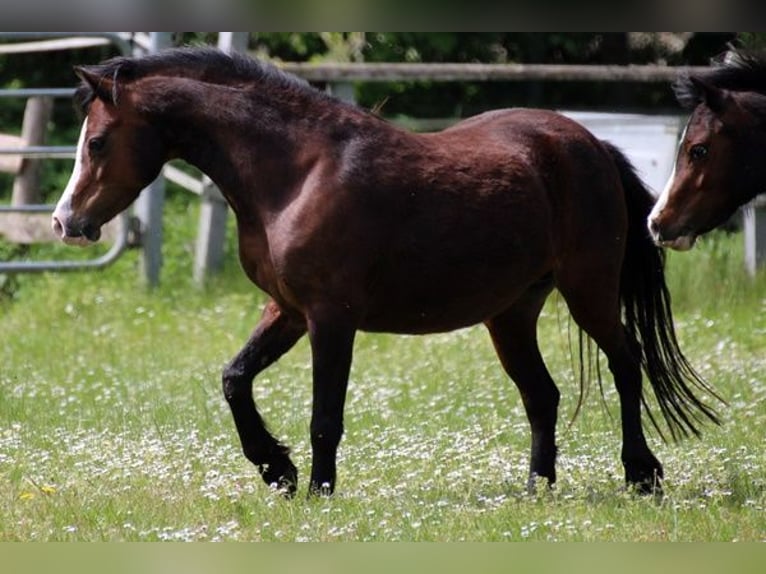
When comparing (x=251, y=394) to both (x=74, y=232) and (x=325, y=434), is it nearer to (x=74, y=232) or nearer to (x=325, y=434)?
(x=325, y=434)

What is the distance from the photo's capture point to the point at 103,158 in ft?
19.3

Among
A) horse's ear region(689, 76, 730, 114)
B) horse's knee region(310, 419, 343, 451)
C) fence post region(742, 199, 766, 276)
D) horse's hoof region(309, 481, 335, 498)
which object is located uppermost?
horse's ear region(689, 76, 730, 114)

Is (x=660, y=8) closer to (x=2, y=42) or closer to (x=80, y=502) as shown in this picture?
(x=80, y=502)

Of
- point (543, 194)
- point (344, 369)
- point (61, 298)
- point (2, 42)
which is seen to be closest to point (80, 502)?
point (344, 369)

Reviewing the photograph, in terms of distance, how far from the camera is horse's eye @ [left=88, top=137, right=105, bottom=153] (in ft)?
19.3

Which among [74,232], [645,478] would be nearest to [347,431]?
[645,478]

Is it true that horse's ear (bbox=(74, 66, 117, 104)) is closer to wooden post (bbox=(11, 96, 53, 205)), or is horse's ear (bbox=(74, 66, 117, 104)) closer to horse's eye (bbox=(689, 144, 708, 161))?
horse's eye (bbox=(689, 144, 708, 161))

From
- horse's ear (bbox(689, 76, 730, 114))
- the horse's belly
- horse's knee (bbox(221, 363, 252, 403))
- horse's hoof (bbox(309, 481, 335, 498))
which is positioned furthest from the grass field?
horse's ear (bbox(689, 76, 730, 114))

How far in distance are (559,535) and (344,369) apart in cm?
125

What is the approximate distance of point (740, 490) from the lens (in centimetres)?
595

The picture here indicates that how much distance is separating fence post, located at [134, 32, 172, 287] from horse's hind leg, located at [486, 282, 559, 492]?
594cm

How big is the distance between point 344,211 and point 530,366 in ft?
4.09

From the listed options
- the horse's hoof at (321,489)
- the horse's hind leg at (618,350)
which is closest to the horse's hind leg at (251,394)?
the horse's hoof at (321,489)

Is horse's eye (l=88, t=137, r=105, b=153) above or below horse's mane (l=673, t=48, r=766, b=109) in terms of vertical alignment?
below
